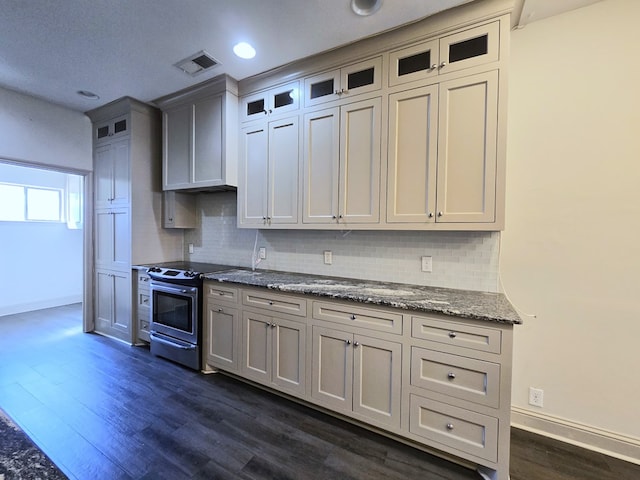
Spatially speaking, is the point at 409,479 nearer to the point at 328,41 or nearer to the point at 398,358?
the point at 398,358

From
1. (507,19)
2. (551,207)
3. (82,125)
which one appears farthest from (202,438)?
(82,125)

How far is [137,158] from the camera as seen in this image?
3.35 metres

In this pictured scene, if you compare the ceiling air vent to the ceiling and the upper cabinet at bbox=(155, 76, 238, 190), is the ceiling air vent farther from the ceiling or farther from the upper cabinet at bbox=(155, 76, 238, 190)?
the upper cabinet at bbox=(155, 76, 238, 190)

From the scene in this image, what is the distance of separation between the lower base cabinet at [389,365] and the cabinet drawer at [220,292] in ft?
0.05

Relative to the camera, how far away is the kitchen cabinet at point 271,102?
2551 millimetres

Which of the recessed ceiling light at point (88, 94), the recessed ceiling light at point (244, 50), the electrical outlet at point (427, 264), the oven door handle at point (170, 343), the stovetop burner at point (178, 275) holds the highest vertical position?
the recessed ceiling light at point (88, 94)

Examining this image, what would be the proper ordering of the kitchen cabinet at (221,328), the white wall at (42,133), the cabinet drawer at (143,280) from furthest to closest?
1. the cabinet drawer at (143,280)
2. the white wall at (42,133)
3. the kitchen cabinet at (221,328)

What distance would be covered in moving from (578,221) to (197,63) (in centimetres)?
328

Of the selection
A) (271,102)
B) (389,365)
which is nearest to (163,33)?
(271,102)

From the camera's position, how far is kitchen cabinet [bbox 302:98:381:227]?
2195 millimetres

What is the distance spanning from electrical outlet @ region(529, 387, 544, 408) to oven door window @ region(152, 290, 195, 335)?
9.46ft

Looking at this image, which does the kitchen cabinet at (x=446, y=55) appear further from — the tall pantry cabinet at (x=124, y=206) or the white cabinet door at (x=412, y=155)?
the tall pantry cabinet at (x=124, y=206)

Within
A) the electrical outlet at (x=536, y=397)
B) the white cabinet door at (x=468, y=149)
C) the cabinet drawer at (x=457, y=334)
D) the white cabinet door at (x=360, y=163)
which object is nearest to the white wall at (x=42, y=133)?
the white cabinet door at (x=360, y=163)

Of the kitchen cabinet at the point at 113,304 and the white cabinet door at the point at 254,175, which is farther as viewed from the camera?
the kitchen cabinet at the point at 113,304
